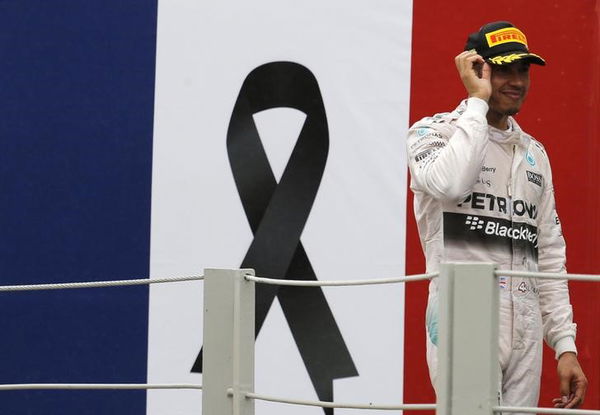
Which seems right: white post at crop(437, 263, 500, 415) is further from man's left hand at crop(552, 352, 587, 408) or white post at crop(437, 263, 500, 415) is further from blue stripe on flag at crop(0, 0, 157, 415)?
blue stripe on flag at crop(0, 0, 157, 415)

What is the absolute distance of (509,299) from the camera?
2.94 metres

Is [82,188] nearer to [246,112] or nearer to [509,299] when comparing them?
[246,112]

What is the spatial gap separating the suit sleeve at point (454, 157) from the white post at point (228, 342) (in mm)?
458

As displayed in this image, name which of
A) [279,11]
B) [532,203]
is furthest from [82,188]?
[532,203]

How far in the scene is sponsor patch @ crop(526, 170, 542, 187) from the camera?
3088mm

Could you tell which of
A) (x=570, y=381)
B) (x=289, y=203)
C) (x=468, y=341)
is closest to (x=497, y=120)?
(x=570, y=381)

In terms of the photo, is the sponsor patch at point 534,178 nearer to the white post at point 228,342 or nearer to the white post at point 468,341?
the white post at point 468,341

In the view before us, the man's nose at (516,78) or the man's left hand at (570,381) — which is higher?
the man's nose at (516,78)

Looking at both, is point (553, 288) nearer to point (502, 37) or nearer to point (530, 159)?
point (530, 159)

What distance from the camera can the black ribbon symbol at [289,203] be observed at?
420 centimetres

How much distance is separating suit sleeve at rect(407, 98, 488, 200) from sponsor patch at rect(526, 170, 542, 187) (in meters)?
0.20

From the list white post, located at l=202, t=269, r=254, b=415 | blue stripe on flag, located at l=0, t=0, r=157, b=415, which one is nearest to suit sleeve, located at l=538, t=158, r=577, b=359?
white post, located at l=202, t=269, r=254, b=415

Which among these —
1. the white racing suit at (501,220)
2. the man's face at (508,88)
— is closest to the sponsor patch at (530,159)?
the white racing suit at (501,220)

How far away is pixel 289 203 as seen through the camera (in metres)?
4.25
